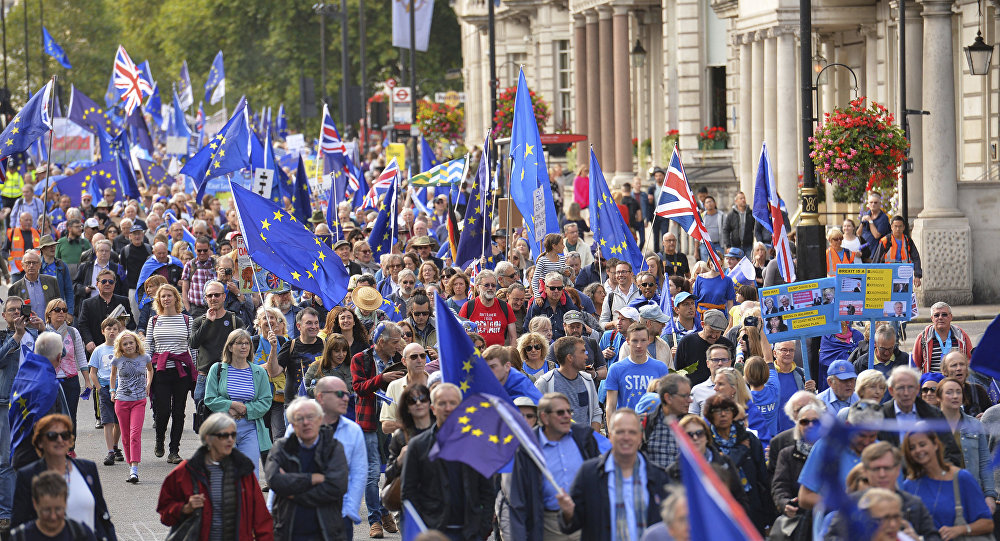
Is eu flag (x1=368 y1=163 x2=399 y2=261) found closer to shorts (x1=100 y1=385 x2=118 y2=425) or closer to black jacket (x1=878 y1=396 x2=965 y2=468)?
shorts (x1=100 y1=385 x2=118 y2=425)

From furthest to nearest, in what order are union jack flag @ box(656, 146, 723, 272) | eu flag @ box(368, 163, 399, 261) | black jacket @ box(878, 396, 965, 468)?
eu flag @ box(368, 163, 399, 261) → union jack flag @ box(656, 146, 723, 272) → black jacket @ box(878, 396, 965, 468)

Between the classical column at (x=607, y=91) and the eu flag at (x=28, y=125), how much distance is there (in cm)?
1987

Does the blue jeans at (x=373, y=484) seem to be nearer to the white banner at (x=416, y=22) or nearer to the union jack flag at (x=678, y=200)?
the union jack flag at (x=678, y=200)

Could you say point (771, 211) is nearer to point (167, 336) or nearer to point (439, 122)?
point (167, 336)

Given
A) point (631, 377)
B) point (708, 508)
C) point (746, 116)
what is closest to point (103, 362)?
point (631, 377)

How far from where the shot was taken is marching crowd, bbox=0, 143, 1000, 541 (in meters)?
8.12

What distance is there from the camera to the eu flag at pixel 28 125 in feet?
67.3

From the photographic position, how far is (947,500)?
8148 millimetres

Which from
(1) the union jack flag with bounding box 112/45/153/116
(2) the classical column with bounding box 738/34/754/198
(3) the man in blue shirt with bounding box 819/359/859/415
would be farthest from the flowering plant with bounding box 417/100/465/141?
(3) the man in blue shirt with bounding box 819/359/859/415

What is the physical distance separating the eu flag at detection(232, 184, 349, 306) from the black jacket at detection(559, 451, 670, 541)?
6.52m

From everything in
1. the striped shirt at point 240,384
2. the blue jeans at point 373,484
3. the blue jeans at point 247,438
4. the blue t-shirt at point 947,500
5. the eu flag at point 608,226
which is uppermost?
the eu flag at point 608,226

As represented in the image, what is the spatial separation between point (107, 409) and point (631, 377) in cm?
496

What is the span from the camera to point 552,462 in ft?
28.2

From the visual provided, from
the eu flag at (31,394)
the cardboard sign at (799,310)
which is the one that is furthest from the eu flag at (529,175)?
the eu flag at (31,394)
